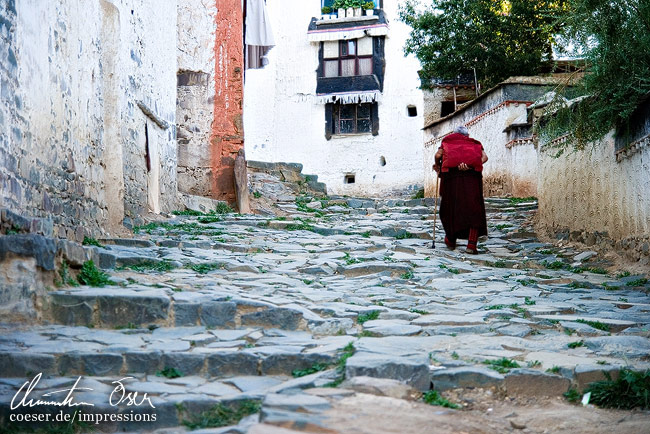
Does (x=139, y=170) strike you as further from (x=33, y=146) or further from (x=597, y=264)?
(x=597, y=264)

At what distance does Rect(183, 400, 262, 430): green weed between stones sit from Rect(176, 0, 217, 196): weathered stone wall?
996cm

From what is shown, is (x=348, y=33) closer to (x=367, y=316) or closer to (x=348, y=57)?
(x=348, y=57)

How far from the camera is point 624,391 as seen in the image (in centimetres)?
378

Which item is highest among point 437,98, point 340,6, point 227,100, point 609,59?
point 340,6

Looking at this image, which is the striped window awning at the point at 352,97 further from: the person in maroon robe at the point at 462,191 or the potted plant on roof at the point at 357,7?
the person in maroon robe at the point at 462,191

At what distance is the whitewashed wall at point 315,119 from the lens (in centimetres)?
2716

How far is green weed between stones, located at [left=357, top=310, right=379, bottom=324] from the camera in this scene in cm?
518

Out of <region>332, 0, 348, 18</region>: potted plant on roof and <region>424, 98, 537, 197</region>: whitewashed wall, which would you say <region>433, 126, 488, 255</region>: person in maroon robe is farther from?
<region>332, 0, 348, 18</region>: potted plant on roof

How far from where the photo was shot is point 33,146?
19.2ft

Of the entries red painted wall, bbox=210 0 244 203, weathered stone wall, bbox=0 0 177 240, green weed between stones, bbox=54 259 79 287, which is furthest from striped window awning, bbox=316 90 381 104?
green weed between stones, bbox=54 259 79 287

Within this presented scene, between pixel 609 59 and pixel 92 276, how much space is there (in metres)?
5.32

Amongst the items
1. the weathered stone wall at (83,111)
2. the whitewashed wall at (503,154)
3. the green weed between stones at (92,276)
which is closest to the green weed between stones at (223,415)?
the green weed between stones at (92,276)

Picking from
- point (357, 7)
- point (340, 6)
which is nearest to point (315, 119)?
point (340, 6)

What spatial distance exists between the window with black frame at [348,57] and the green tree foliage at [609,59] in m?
19.8
